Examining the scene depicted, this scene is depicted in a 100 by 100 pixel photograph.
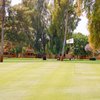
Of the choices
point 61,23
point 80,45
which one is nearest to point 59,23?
point 61,23

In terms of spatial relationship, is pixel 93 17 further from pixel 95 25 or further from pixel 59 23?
pixel 59 23

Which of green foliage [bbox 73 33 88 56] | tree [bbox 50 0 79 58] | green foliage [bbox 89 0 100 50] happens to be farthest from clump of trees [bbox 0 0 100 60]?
green foliage [bbox 89 0 100 50]

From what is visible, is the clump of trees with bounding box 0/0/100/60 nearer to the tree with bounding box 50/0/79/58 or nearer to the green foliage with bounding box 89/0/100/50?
the tree with bounding box 50/0/79/58

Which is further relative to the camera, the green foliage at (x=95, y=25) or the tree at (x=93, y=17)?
the tree at (x=93, y=17)

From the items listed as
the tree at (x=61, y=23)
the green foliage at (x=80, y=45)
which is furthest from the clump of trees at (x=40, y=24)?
the green foliage at (x=80, y=45)

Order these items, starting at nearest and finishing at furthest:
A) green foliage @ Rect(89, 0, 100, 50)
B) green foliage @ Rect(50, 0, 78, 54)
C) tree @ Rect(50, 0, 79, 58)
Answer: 1. green foliage @ Rect(89, 0, 100, 50)
2. tree @ Rect(50, 0, 79, 58)
3. green foliage @ Rect(50, 0, 78, 54)

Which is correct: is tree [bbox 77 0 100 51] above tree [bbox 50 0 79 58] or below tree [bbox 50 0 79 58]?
below

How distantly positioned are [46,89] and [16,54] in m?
75.4

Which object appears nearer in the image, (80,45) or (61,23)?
(61,23)

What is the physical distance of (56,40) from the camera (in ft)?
253

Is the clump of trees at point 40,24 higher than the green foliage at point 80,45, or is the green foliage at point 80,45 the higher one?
the clump of trees at point 40,24

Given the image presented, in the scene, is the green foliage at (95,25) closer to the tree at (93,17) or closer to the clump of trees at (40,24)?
the tree at (93,17)

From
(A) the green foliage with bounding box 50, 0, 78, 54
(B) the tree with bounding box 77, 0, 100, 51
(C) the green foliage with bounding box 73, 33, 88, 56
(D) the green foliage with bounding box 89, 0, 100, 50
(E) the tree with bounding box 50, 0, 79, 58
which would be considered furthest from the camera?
(C) the green foliage with bounding box 73, 33, 88, 56

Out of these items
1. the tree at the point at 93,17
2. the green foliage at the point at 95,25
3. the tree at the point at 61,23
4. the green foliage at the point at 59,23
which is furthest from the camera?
the green foliage at the point at 59,23
